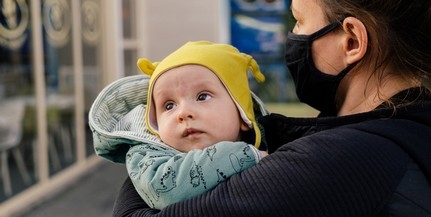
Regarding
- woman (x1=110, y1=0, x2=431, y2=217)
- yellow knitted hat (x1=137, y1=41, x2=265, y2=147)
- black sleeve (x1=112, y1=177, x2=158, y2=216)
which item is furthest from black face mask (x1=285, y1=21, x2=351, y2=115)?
black sleeve (x1=112, y1=177, x2=158, y2=216)

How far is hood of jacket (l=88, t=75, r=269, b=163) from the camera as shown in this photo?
4.54ft

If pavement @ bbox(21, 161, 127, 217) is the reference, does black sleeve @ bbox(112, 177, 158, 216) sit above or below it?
above

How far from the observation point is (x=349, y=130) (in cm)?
109

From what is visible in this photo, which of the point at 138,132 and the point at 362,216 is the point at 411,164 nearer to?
the point at 362,216

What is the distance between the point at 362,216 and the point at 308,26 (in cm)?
48

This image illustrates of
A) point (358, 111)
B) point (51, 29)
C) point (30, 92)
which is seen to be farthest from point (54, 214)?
point (358, 111)

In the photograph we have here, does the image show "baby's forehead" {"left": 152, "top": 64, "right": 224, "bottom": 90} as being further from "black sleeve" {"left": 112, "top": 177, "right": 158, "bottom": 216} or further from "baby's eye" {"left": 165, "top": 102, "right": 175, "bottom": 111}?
"black sleeve" {"left": 112, "top": 177, "right": 158, "bottom": 216}

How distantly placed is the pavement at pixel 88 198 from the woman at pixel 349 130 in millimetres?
4059

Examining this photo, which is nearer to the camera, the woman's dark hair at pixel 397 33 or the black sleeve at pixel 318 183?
the black sleeve at pixel 318 183

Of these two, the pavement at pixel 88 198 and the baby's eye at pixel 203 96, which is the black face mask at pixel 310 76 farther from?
the pavement at pixel 88 198

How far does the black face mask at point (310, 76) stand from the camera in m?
1.31

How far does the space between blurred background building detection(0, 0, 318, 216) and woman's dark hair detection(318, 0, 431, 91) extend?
413cm

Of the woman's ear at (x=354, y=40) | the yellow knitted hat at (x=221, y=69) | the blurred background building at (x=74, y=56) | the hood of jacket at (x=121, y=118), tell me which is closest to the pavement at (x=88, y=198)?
the blurred background building at (x=74, y=56)

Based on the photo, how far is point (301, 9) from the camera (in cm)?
131
